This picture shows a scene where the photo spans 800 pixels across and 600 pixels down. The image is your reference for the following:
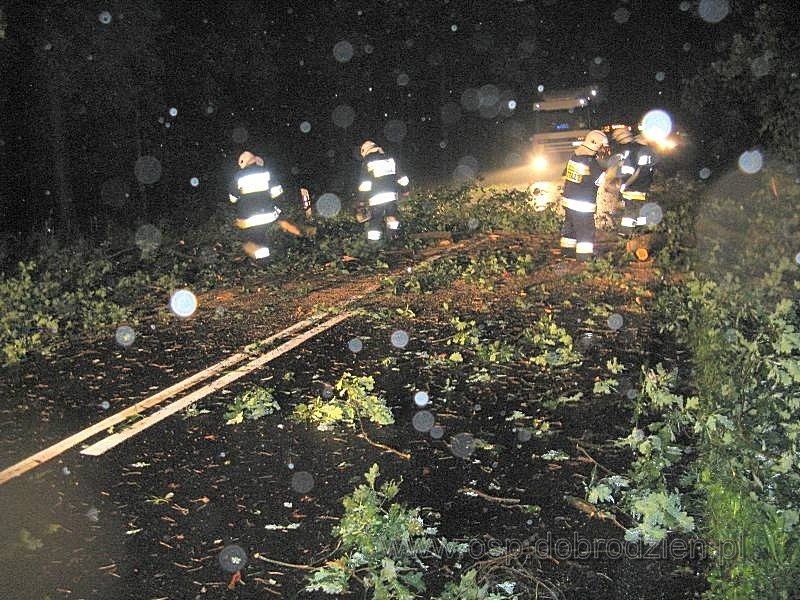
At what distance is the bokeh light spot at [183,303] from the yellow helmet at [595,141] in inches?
211

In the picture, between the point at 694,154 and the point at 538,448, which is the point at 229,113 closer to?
the point at 694,154

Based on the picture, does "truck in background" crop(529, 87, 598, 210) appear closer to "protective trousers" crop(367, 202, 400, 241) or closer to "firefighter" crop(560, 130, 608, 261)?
"protective trousers" crop(367, 202, 400, 241)

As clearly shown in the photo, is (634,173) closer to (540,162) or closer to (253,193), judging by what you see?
(253,193)

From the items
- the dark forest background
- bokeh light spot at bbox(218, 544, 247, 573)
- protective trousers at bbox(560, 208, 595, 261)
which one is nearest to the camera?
bokeh light spot at bbox(218, 544, 247, 573)

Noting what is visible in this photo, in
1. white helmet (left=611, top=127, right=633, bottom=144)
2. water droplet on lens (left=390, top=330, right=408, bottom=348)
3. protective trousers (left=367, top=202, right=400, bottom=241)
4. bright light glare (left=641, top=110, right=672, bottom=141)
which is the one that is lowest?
water droplet on lens (left=390, top=330, right=408, bottom=348)

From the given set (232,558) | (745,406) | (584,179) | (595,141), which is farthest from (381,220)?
(232,558)

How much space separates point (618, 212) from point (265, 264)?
5539mm

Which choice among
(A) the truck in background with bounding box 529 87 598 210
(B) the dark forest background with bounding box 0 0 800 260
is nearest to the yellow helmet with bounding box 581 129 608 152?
(B) the dark forest background with bounding box 0 0 800 260

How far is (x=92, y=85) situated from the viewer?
13656mm

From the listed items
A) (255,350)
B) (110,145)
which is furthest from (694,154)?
(255,350)

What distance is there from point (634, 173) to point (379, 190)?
12.8 ft

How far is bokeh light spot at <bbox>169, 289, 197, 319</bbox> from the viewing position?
28.8ft

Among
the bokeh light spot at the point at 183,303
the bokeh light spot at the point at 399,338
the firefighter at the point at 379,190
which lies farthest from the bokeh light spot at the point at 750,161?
the bokeh light spot at the point at 183,303

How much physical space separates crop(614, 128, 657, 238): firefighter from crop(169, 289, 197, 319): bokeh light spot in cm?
616
